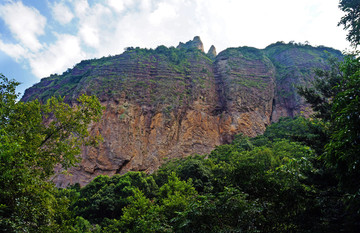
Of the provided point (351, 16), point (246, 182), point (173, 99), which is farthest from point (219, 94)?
point (246, 182)

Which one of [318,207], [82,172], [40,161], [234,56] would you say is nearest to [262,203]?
[318,207]

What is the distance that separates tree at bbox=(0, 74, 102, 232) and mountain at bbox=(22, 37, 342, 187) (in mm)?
25135

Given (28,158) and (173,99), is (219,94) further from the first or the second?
(28,158)

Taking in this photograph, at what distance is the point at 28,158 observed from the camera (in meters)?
7.39

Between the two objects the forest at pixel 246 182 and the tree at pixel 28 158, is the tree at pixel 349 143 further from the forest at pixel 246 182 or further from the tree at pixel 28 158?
the tree at pixel 28 158

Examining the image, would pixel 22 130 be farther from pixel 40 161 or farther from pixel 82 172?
pixel 82 172

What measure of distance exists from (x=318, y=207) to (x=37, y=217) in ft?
27.8

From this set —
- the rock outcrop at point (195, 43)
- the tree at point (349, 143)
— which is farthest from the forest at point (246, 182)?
the rock outcrop at point (195, 43)

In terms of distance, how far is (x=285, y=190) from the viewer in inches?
306

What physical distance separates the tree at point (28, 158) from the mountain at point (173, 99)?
2513cm

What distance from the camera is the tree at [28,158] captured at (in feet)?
20.9

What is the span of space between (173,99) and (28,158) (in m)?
35.1

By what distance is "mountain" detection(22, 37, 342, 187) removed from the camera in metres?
35.6

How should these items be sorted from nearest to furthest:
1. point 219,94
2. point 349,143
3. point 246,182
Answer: point 349,143 < point 246,182 < point 219,94
